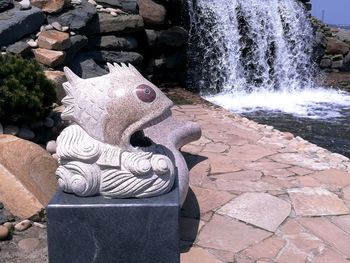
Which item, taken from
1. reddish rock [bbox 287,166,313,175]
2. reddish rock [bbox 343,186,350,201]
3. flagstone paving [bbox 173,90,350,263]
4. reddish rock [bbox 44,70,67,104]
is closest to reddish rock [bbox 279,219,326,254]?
flagstone paving [bbox 173,90,350,263]

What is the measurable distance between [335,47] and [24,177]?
39.0 feet

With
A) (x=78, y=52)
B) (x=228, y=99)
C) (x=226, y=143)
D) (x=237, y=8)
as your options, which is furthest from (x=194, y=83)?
(x=226, y=143)

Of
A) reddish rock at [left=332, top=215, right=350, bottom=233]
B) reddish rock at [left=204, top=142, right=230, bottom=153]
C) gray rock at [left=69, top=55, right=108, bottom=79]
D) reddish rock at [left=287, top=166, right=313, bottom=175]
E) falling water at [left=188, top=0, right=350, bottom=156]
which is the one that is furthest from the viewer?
falling water at [left=188, top=0, right=350, bottom=156]

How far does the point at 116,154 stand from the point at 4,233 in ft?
3.89

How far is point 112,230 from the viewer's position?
244 cm

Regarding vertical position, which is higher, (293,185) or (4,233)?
(4,233)

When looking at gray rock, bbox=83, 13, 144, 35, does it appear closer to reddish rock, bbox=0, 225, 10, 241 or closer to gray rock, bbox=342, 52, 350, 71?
reddish rock, bbox=0, 225, 10, 241

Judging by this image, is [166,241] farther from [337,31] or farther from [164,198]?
[337,31]

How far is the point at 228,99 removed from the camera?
32.1ft

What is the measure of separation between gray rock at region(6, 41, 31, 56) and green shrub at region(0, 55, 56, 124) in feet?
4.41

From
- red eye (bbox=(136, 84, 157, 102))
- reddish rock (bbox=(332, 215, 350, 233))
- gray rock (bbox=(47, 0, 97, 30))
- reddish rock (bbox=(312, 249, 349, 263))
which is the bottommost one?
reddish rock (bbox=(332, 215, 350, 233))

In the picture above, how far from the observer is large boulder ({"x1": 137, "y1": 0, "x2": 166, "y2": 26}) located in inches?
343

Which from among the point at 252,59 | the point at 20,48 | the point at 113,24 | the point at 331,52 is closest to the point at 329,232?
the point at 20,48

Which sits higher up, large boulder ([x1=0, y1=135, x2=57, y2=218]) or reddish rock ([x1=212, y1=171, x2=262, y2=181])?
large boulder ([x1=0, y1=135, x2=57, y2=218])
